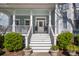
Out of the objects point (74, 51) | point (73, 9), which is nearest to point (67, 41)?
point (74, 51)

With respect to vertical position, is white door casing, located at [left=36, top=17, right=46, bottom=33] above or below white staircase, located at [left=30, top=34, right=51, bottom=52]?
above

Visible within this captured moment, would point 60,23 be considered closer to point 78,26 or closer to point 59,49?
point 78,26

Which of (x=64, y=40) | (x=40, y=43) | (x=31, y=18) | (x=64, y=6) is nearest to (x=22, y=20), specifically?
(x=31, y=18)

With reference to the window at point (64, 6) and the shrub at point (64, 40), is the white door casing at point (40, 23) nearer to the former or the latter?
the window at point (64, 6)

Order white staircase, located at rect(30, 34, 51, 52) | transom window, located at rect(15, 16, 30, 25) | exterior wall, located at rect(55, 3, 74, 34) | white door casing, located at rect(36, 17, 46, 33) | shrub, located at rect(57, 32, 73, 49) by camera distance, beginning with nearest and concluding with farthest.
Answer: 1. shrub, located at rect(57, 32, 73, 49)
2. white staircase, located at rect(30, 34, 51, 52)
3. exterior wall, located at rect(55, 3, 74, 34)
4. transom window, located at rect(15, 16, 30, 25)
5. white door casing, located at rect(36, 17, 46, 33)

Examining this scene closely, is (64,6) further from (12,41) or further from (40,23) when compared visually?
(12,41)

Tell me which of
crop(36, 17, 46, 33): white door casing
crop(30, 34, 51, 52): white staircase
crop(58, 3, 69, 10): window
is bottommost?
crop(30, 34, 51, 52): white staircase

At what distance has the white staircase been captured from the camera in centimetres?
1549

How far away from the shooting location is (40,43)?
16250 millimetres

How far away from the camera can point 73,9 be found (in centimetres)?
1952

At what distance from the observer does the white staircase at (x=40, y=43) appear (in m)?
15.5

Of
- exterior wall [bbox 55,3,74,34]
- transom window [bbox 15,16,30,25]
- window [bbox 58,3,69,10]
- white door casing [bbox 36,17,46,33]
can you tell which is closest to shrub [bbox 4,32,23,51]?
exterior wall [bbox 55,3,74,34]

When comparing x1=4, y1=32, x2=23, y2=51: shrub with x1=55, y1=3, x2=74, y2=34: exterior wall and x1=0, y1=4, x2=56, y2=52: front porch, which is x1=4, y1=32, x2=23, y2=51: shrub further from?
x1=55, y1=3, x2=74, y2=34: exterior wall

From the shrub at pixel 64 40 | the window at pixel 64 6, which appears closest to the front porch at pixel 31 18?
the window at pixel 64 6
